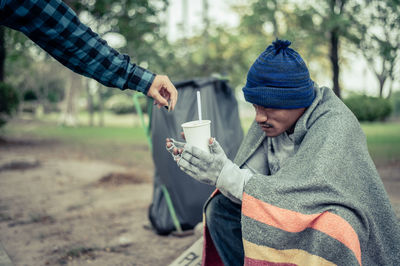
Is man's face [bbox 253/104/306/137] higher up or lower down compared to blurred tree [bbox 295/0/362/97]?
lower down

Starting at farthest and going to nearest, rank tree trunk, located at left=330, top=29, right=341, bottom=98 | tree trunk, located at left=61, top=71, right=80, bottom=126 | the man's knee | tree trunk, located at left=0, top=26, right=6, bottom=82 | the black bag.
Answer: tree trunk, located at left=61, top=71, right=80, bottom=126
tree trunk, located at left=0, top=26, right=6, bottom=82
tree trunk, located at left=330, top=29, right=341, bottom=98
the black bag
the man's knee

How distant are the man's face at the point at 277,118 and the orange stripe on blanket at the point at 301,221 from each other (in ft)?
1.37

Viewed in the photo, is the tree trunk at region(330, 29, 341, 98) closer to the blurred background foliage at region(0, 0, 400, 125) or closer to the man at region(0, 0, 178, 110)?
the blurred background foliage at region(0, 0, 400, 125)

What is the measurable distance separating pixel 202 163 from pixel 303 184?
40 centimetres

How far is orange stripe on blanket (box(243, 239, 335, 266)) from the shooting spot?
4.25 ft

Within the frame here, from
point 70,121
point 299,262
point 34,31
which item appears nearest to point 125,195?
point 34,31

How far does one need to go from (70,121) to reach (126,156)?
550 inches

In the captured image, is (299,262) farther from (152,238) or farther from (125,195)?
(125,195)

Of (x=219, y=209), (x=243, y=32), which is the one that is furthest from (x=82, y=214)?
(x=243, y=32)

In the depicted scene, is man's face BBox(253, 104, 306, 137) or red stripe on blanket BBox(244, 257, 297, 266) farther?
man's face BBox(253, 104, 306, 137)

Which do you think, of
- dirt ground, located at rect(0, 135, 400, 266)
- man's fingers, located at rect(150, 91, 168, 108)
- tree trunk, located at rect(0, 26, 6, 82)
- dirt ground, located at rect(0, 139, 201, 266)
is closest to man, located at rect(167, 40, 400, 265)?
man's fingers, located at rect(150, 91, 168, 108)

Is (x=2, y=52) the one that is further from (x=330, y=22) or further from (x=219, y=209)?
(x=219, y=209)

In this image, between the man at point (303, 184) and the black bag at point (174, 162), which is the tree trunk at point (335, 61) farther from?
the man at point (303, 184)

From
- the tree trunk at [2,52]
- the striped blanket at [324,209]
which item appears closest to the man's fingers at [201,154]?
the striped blanket at [324,209]
